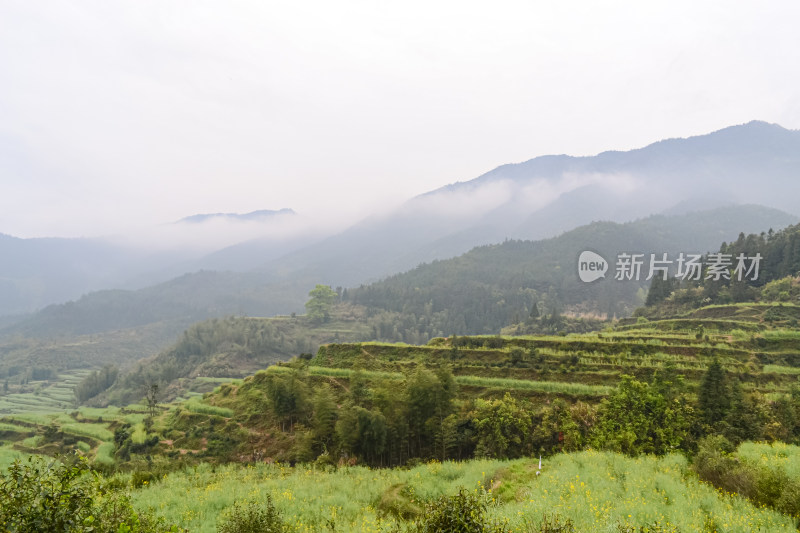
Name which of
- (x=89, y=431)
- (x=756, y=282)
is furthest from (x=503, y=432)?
(x=756, y=282)

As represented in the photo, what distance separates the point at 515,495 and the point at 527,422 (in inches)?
456

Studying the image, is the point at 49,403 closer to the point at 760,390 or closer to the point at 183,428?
the point at 183,428

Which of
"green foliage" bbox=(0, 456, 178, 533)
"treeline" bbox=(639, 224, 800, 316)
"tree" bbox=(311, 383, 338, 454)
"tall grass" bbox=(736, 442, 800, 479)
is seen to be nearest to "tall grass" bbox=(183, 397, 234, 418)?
"tree" bbox=(311, 383, 338, 454)

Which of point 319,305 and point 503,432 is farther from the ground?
point 503,432

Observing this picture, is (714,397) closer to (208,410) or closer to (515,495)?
(515,495)

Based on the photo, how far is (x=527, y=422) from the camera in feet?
90.5

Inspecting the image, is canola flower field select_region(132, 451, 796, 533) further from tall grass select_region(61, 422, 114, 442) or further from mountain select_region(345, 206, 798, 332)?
mountain select_region(345, 206, 798, 332)

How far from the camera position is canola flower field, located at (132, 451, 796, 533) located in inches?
449

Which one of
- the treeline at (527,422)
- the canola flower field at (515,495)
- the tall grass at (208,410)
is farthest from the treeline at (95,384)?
Answer: the canola flower field at (515,495)

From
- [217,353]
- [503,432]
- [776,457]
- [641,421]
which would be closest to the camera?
[776,457]

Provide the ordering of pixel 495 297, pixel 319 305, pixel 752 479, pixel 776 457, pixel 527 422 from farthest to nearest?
pixel 495 297, pixel 319 305, pixel 527 422, pixel 776 457, pixel 752 479

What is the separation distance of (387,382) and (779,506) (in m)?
26.1

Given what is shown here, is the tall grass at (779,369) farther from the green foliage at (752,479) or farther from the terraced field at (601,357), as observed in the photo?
the green foliage at (752,479)

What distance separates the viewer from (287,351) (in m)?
132
